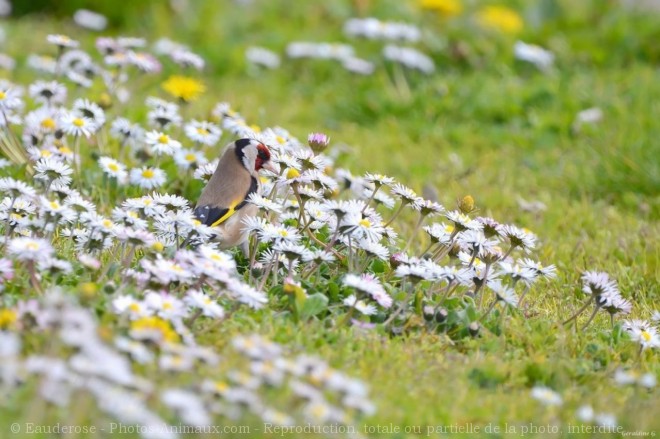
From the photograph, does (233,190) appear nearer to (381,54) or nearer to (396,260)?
(396,260)

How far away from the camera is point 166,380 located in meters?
2.58

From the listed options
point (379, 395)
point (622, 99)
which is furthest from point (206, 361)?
point (622, 99)

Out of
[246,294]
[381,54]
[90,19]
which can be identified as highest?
[90,19]

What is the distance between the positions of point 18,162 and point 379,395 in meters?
2.38

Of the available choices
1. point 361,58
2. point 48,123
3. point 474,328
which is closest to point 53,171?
point 48,123

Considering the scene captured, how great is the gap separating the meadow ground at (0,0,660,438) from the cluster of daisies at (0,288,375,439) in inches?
2.5

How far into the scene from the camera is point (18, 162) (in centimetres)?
456

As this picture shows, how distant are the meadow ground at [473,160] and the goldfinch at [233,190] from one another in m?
0.43

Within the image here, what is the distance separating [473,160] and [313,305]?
319 cm

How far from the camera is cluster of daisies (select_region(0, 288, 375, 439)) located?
2.29m

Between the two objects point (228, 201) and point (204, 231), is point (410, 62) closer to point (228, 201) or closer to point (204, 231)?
point (228, 201)

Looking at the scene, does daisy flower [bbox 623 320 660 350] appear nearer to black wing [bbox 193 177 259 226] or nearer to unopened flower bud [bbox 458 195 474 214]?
unopened flower bud [bbox 458 195 474 214]

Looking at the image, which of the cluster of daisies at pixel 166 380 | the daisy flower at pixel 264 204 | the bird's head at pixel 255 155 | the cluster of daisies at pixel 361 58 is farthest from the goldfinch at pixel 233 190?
the cluster of daisies at pixel 361 58

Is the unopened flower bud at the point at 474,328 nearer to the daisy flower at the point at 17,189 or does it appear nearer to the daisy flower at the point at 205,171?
the daisy flower at the point at 205,171
